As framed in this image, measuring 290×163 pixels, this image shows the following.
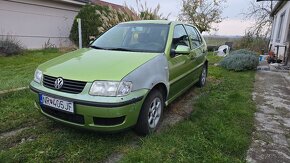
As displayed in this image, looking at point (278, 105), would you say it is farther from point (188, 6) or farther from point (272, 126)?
point (188, 6)

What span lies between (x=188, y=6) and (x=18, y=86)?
17.3 m

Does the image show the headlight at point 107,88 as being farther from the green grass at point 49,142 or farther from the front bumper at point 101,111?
the green grass at point 49,142

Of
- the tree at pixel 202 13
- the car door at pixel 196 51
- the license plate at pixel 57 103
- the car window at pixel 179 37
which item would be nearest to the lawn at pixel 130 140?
the license plate at pixel 57 103

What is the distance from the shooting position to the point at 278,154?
2723 mm

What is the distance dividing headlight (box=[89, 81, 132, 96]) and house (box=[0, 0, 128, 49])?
8371 millimetres

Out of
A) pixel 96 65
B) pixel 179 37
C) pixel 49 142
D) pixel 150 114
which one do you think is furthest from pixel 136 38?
pixel 49 142

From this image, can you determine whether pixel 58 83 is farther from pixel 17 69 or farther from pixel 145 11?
pixel 145 11

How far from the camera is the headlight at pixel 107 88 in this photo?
8.00ft

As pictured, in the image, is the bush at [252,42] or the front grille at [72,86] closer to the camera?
the front grille at [72,86]

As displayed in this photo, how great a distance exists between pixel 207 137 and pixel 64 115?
5.75 feet

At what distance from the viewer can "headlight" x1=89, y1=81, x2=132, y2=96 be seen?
96.0 inches

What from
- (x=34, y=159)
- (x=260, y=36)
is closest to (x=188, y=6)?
(x=260, y=36)

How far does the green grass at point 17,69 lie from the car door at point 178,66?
309 cm

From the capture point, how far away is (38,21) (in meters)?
10.5
